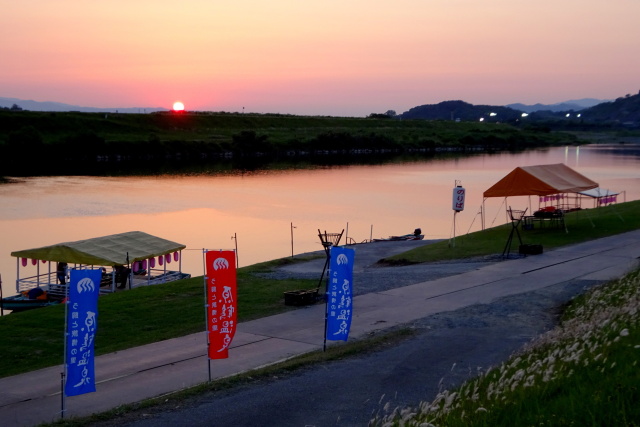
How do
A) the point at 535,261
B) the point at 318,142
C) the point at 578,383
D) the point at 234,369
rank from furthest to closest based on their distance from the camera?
the point at 318,142 → the point at 535,261 → the point at 234,369 → the point at 578,383

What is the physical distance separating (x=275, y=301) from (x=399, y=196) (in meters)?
51.5

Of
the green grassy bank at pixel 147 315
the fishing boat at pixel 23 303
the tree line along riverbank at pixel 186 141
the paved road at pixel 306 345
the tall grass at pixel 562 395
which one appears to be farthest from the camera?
the tree line along riverbank at pixel 186 141

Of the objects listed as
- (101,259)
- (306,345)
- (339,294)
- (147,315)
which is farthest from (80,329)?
(101,259)

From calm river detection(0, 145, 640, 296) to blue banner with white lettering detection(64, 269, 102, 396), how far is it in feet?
71.9

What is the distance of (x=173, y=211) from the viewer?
6134cm

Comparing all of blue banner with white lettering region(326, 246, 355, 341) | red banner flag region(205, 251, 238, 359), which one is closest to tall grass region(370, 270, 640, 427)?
blue banner with white lettering region(326, 246, 355, 341)

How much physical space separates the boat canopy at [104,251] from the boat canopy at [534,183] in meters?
14.9

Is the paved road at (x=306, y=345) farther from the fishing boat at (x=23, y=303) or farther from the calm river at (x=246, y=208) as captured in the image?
the calm river at (x=246, y=208)

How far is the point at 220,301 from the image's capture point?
48.3 ft

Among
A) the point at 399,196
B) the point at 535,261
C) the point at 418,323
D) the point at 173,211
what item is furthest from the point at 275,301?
the point at 399,196

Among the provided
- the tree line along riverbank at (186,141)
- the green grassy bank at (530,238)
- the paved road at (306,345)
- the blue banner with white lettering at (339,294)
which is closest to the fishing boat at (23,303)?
the paved road at (306,345)

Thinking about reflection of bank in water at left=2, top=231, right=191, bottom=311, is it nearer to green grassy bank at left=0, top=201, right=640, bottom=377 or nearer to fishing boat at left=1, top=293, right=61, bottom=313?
fishing boat at left=1, top=293, right=61, bottom=313

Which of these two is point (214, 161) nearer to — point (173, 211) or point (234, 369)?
point (173, 211)

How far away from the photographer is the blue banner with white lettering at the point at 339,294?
15.8 m
